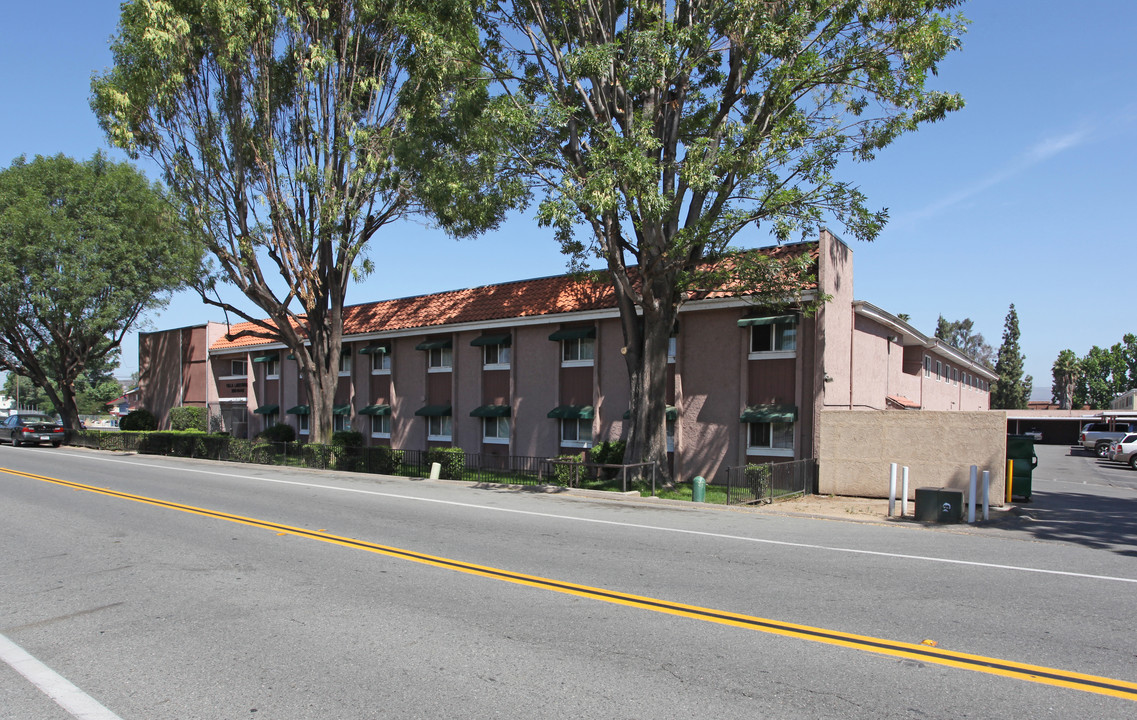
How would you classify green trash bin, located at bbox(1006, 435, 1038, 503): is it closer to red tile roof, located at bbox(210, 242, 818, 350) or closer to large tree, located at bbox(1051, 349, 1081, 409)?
red tile roof, located at bbox(210, 242, 818, 350)

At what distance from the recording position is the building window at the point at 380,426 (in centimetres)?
3123

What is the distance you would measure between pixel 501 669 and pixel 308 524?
307 inches

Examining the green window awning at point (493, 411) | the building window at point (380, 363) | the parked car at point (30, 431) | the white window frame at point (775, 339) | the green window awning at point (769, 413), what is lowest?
the parked car at point (30, 431)

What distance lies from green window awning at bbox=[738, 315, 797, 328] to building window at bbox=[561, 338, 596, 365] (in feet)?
18.7

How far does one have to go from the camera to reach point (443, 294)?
31.0 m

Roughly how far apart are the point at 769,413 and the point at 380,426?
59.6 ft

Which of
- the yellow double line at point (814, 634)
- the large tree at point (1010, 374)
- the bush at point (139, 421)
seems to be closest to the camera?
the yellow double line at point (814, 634)

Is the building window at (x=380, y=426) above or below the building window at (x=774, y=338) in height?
below

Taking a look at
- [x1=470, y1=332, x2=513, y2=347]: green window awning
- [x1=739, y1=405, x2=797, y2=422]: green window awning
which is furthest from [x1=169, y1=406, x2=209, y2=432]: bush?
[x1=739, y1=405, x2=797, y2=422]: green window awning

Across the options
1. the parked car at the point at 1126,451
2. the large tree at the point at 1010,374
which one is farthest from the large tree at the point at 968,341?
the parked car at the point at 1126,451

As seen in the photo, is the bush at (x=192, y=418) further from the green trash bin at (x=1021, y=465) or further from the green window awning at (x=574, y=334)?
the green trash bin at (x=1021, y=465)

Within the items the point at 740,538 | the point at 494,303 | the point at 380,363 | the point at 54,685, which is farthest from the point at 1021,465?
the point at 380,363

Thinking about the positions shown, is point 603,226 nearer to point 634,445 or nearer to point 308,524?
point 634,445

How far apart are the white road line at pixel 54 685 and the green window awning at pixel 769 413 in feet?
56.3
